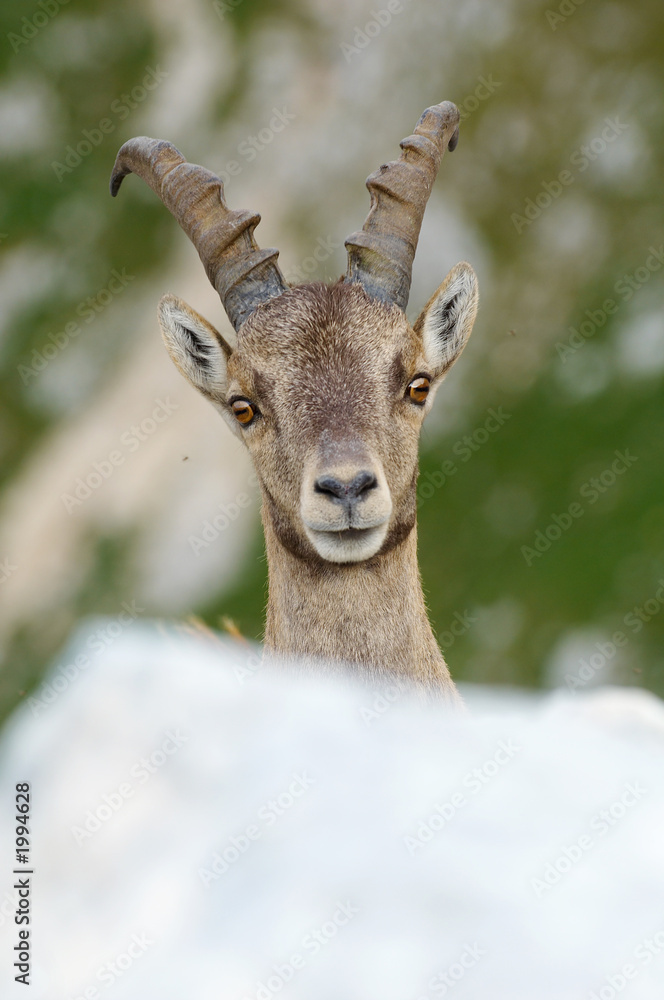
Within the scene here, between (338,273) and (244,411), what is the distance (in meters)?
15.1

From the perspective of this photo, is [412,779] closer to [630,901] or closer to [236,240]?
[630,901]

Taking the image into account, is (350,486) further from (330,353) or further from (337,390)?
(330,353)

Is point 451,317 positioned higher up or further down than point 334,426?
higher up

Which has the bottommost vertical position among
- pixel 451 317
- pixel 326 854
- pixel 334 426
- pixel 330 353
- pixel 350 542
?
pixel 326 854

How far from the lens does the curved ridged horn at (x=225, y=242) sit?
22.9ft

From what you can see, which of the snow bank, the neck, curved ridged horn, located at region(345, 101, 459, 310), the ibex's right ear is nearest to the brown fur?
the neck

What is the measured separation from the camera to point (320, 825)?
3738mm

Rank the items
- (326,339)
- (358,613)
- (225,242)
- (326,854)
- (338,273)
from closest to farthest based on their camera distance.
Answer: (326,854), (358,613), (326,339), (225,242), (338,273)

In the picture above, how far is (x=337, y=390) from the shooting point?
6.34m

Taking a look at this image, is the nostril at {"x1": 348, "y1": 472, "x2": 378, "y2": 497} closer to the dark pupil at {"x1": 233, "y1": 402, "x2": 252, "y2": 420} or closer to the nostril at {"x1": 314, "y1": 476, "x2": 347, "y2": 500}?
the nostril at {"x1": 314, "y1": 476, "x2": 347, "y2": 500}

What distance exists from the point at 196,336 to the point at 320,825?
4.23 meters

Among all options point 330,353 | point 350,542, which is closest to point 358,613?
point 350,542

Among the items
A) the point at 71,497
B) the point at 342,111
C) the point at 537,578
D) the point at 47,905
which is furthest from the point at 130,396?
the point at 47,905

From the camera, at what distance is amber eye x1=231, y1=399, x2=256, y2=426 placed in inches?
263
